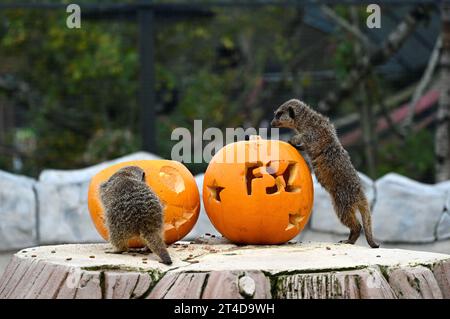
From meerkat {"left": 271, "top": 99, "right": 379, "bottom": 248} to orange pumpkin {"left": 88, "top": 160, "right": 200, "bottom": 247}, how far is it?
66cm

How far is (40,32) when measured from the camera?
410 inches

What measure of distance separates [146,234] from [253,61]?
6.43 m

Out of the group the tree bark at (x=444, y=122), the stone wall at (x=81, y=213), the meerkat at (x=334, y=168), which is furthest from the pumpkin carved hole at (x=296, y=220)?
the tree bark at (x=444, y=122)

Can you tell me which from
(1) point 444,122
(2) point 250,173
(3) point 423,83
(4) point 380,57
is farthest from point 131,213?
(4) point 380,57

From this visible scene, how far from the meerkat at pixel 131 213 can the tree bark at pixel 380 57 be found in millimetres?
5572

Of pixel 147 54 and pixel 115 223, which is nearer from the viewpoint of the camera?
pixel 115 223

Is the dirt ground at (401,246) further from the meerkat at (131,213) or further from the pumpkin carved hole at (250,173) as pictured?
the meerkat at (131,213)

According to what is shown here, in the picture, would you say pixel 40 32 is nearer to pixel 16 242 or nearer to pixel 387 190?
pixel 16 242

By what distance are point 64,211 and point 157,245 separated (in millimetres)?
3520

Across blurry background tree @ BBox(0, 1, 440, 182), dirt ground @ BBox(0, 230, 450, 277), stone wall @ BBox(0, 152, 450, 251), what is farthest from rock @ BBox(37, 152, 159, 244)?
blurry background tree @ BBox(0, 1, 440, 182)

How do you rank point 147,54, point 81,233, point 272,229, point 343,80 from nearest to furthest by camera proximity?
1. point 272,229
2. point 81,233
3. point 147,54
4. point 343,80

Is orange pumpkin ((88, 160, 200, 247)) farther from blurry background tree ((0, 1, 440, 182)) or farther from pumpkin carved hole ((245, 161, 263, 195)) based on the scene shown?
blurry background tree ((0, 1, 440, 182))

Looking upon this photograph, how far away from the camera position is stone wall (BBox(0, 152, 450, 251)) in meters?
7.73
